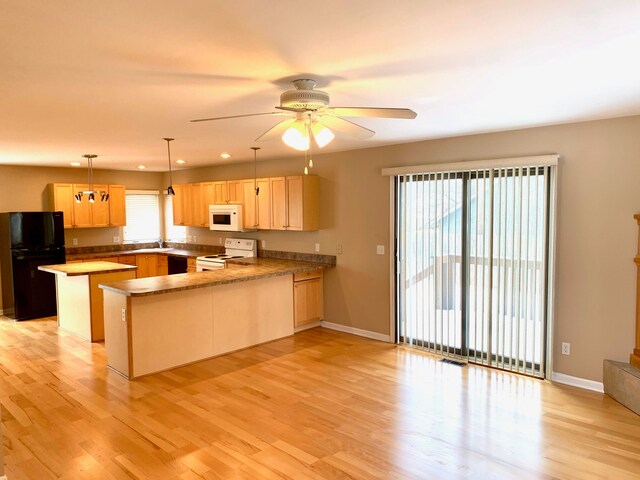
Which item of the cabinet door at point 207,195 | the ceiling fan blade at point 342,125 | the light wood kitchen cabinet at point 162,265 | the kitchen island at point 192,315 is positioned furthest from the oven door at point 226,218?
the ceiling fan blade at point 342,125

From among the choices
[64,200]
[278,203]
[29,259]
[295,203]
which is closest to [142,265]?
[64,200]

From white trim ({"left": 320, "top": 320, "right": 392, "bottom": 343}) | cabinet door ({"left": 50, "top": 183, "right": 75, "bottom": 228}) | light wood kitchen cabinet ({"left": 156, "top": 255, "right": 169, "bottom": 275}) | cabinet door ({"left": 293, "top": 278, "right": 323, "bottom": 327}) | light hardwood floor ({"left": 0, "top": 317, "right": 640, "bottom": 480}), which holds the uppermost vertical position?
cabinet door ({"left": 50, "top": 183, "right": 75, "bottom": 228})

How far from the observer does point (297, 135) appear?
276 cm

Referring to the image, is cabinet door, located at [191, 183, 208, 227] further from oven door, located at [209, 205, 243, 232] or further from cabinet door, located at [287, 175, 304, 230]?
cabinet door, located at [287, 175, 304, 230]

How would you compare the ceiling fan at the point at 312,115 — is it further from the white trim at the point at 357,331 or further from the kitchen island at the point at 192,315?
the white trim at the point at 357,331

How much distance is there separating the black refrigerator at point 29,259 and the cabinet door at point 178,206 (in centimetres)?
189

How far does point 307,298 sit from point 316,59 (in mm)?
4204

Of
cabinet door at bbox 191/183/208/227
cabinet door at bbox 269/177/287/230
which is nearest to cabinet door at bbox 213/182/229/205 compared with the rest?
cabinet door at bbox 191/183/208/227

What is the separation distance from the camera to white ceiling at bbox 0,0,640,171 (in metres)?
1.80

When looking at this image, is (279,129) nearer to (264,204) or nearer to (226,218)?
(264,204)

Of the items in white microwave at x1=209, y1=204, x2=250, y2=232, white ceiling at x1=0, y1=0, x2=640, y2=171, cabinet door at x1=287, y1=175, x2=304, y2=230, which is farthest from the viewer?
white microwave at x1=209, y1=204, x2=250, y2=232

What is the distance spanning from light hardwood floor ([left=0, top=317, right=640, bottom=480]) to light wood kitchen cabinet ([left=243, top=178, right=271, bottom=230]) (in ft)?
7.72

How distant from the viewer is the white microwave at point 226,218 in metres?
6.98

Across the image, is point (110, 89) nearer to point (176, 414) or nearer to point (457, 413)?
point (176, 414)
